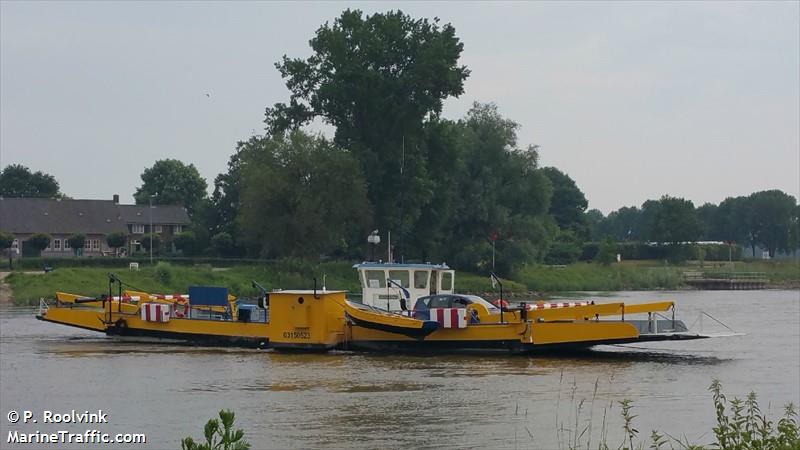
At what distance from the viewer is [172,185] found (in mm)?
134875

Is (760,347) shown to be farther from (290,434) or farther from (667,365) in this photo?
(290,434)

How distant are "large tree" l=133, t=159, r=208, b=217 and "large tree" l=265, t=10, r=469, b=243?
216 feet

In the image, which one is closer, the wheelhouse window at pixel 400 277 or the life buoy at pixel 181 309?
the wheelhouse window at pixel 400 277

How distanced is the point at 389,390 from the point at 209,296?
11.8 metres

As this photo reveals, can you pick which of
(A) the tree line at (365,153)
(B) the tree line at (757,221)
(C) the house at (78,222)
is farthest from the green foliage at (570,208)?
(A) the tree line at (365,153)

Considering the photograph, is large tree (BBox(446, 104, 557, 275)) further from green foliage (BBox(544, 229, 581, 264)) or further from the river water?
the river water

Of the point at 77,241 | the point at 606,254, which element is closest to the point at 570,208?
the point at 606,254

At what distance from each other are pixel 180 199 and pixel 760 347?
10382 centimetres

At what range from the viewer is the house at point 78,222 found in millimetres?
94375

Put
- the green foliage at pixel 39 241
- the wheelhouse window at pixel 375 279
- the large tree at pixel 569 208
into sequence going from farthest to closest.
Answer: the large tree at pixel 569 208
the green foliage at pixel 39 241
the wheelhouse window at pixel 375 279

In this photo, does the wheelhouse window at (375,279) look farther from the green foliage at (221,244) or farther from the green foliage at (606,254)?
the green foliage at (606,254)

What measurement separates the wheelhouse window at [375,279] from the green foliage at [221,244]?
53080mm

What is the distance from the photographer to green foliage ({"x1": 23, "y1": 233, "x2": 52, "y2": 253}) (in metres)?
86.4

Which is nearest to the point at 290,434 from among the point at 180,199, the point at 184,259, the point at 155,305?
the point at 155,305
